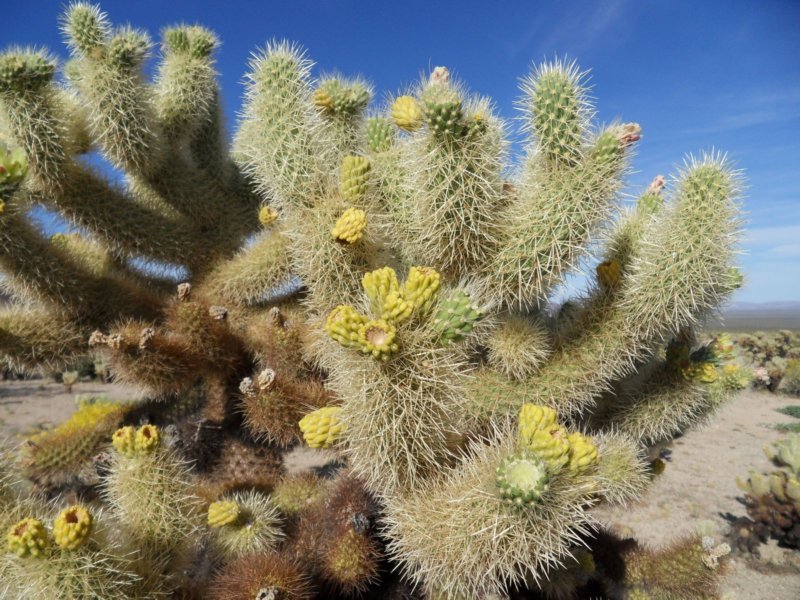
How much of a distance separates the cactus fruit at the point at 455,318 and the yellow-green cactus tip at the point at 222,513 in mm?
1900

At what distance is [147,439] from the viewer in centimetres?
236

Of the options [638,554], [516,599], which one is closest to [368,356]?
[516,599]

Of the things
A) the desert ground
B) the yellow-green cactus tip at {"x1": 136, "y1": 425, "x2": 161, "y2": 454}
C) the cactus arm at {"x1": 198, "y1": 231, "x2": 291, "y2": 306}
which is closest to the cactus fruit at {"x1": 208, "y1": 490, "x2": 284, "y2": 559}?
the desert ground

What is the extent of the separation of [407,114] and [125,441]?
209 centimetres

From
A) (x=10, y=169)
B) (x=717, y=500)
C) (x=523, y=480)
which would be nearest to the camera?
(x=523, y=480)

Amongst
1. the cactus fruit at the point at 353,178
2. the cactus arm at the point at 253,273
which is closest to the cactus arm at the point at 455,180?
the cactus fruit at the point at 353,178

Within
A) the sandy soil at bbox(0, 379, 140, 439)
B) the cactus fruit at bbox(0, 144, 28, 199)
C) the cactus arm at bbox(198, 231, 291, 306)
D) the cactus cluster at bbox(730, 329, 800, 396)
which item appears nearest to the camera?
the cactus fruit at bbox(0, 144, 28, 199)

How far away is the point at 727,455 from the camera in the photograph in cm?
858

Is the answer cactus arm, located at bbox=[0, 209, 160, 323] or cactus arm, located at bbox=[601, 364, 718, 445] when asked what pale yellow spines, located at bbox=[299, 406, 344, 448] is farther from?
cactus arm, located at bbox=[0, 209, 160, 323]

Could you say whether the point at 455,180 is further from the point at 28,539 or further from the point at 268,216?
the point at 28,539

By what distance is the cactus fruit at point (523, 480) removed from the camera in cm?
162

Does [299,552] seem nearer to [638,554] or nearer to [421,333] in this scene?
[421,333]

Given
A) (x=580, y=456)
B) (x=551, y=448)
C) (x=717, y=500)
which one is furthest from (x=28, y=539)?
(x=717, y=500)

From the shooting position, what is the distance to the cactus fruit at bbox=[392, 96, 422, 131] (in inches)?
89.2
